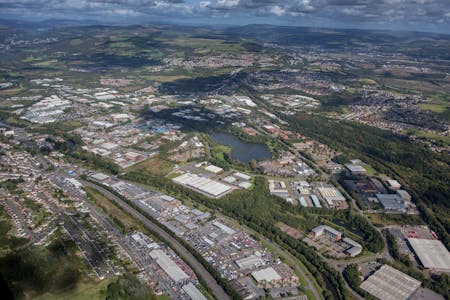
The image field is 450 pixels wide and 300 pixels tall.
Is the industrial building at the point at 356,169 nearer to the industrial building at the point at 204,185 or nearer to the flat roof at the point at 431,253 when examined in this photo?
the flat roof at the point at 431,253

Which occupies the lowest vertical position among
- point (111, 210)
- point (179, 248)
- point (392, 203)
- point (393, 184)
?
point (111, 210)

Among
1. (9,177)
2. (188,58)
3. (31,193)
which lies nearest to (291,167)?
(31,193)

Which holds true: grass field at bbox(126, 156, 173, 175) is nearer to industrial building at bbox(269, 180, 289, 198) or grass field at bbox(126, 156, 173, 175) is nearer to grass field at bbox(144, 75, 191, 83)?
industrial building at bbox(269, 180, 289, 198)

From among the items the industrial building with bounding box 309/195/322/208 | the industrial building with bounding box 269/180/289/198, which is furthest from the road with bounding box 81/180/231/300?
the industrial building with bounding box 309/195/322/208

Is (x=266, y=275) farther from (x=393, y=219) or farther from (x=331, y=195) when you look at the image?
(x=393, y=219)

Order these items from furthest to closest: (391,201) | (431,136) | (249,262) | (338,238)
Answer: (431,136) < (391,201) < (338,238) < (249,262)

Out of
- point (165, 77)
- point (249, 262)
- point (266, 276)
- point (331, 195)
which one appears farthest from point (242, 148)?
point (165, 77)

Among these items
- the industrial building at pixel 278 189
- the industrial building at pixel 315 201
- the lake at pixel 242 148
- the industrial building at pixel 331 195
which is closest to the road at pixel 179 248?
the industrial building at pixel 278 189
